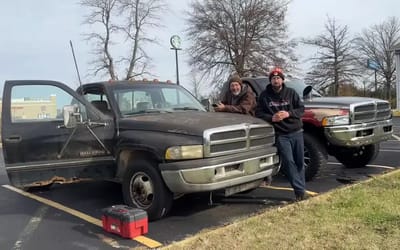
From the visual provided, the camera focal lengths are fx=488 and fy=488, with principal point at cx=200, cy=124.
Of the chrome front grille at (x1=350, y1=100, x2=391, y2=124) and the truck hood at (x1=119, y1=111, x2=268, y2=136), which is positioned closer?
the truck hood at (x1=119, y1=111, x2=268, y2=136)

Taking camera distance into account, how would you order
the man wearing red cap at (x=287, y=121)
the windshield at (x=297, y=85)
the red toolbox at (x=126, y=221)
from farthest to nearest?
1. the windshield at (x=297, y=85)
2. the man wearing red cap at (x=287, y=121)
3. the red toolbox at (x=126, y=221)

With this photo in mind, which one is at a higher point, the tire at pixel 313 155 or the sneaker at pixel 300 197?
the tire at pixel 313 155

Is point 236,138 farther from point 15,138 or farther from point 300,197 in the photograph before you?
point 15,138

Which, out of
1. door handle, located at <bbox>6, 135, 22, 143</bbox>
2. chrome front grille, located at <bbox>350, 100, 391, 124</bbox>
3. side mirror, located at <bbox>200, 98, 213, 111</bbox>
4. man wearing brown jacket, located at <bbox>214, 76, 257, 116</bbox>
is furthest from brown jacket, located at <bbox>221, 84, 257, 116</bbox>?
door handle, located at <bbox>6, 135, 22, 143</bbox>

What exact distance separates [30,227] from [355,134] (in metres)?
5.13

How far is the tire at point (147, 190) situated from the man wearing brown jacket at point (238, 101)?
209cm

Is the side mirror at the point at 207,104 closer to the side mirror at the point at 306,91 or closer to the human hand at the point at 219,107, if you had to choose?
the human hand at the point at 219,107

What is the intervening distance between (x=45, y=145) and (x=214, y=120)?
2315 mm

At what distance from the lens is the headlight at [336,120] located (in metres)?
7.81

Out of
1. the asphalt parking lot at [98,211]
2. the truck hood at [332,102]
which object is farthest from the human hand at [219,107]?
the truck hood at [332,102]

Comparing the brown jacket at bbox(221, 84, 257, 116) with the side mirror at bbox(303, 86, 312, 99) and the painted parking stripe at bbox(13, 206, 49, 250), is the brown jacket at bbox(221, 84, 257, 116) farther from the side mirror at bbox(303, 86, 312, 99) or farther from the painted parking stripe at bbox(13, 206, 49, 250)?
the painted parking stripe at bbox(13, 206, 49, 250)

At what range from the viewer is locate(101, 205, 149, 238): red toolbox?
5.36 m

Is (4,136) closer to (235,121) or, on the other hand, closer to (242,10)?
(235,121)

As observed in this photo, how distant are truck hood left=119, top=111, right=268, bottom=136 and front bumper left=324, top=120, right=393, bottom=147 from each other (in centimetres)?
175
